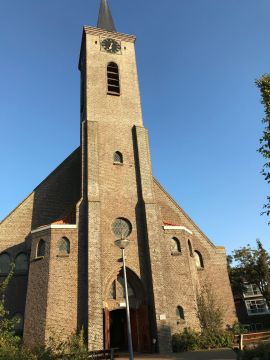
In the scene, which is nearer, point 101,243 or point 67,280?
point 67,280

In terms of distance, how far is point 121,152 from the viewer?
25.2 meters

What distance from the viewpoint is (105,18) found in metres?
35.6

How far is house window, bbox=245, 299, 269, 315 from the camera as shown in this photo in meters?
48.3

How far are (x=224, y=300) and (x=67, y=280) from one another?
12540 millimetres

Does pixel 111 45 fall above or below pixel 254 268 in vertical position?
above

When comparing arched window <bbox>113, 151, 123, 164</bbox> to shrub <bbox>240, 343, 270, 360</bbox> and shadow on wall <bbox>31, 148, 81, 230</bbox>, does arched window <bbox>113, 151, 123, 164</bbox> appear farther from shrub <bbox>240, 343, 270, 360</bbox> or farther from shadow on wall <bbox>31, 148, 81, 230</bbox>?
shrub <bbox>240, 343, 270, 360</bbox>

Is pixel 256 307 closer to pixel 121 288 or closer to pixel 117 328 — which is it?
pixel 117 328

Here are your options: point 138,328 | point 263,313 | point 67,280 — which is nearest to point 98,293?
point 67,280

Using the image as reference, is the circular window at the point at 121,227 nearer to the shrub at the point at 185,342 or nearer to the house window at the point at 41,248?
the house window at the point at 41,248

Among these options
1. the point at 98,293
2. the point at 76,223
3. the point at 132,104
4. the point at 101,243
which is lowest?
the point at 98,293

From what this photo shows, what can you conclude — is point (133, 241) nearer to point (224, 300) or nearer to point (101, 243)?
point (101, 243)

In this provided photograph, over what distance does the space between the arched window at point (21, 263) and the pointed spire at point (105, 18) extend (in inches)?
893

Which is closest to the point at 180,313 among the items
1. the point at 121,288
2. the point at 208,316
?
the point at 208,316

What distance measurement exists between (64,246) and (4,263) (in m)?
5.50
